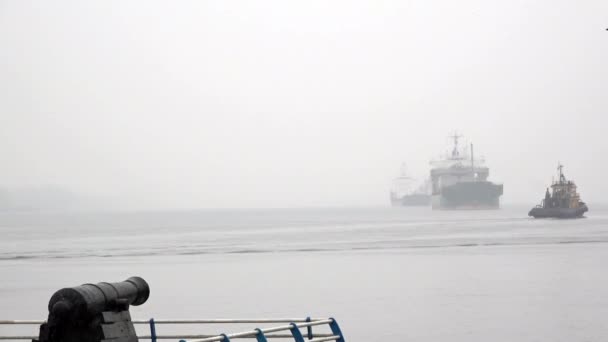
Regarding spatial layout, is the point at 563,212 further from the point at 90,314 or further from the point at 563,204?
the point at 90,314

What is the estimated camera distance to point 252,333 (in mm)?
7926

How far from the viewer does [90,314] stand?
8.34 m

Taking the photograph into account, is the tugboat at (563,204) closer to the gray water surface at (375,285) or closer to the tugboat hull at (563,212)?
the tugboat hull at (563,212)

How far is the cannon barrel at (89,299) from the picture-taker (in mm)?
8234

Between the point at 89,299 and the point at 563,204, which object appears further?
the point at 563,204

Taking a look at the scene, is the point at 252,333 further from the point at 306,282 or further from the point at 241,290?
the point at 306,282

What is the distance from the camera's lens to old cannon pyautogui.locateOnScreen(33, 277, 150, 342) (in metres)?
8.24

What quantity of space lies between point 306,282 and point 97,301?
40.0 meters

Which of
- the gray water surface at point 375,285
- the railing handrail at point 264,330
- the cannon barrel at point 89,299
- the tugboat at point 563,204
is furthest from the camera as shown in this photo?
the tugboat at point 563,204

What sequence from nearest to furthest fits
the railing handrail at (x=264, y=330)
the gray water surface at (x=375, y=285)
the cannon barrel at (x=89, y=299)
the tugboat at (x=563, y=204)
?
the railing handrail at (x=264, y=330), the cannon barrel at (x=89, y=299), the gray water surface at (x=375, y=285), the tugboat at (x=563, y=204)

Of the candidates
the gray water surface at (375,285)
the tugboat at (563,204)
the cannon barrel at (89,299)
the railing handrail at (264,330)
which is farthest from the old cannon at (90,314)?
the tugboat at (563,204)

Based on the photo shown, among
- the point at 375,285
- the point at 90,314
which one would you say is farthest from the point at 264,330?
the point at 375,285

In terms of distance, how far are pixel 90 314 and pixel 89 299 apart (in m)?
0.15

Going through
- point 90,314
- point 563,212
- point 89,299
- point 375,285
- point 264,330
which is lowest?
point 375,285
